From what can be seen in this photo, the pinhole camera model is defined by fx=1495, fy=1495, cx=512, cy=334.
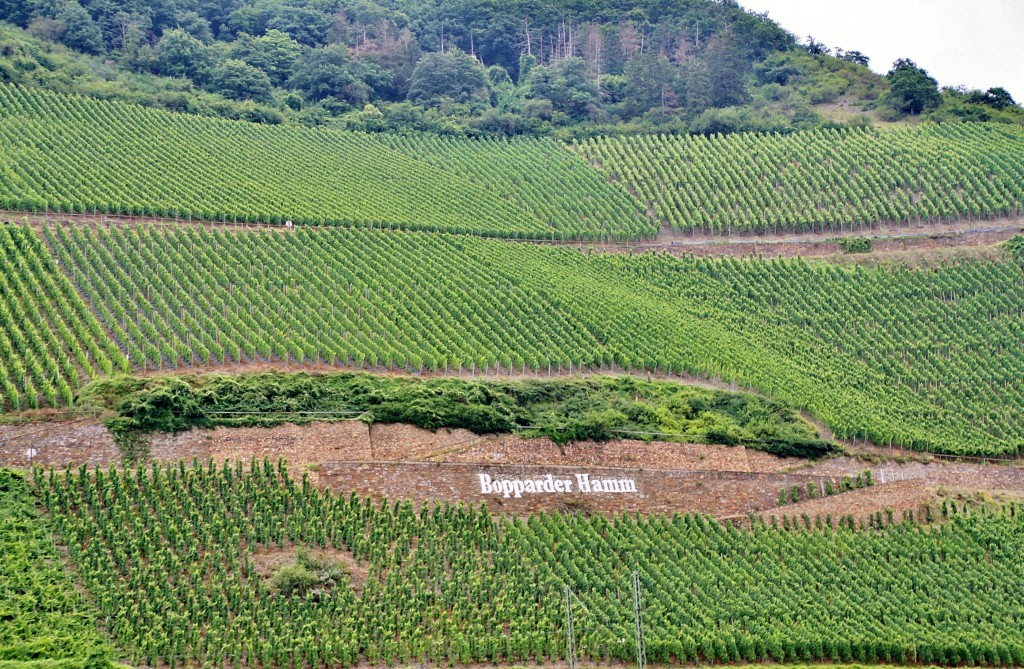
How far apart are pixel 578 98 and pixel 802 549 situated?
1810 inches

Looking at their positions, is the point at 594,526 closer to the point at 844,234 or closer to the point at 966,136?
the point at 844,234

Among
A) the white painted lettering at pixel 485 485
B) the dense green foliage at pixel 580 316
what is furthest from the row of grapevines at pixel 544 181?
the white painted lettering at pixel 485 485

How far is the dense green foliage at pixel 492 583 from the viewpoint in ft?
115

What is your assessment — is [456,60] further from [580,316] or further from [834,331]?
[834,331]

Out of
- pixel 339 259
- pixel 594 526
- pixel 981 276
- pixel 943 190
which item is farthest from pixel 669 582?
pixel 943 190

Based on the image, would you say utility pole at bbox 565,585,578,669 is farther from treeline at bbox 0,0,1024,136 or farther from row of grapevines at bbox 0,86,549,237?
treeline at bbox 0,0,1024,136

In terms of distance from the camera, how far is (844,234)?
2598 inches

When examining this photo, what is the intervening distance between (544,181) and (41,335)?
29153 mm

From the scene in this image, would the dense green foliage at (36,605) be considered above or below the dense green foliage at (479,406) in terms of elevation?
below

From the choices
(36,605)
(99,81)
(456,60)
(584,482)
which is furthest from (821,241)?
(36,605)

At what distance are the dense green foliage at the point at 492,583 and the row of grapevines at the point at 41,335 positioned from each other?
4764 millimetres

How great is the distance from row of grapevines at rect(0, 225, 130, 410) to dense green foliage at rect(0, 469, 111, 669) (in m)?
5.72

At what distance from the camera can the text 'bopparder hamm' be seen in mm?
42562

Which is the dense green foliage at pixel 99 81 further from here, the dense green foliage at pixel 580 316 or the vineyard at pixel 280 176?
the dense green foliage at pixel 580 316
